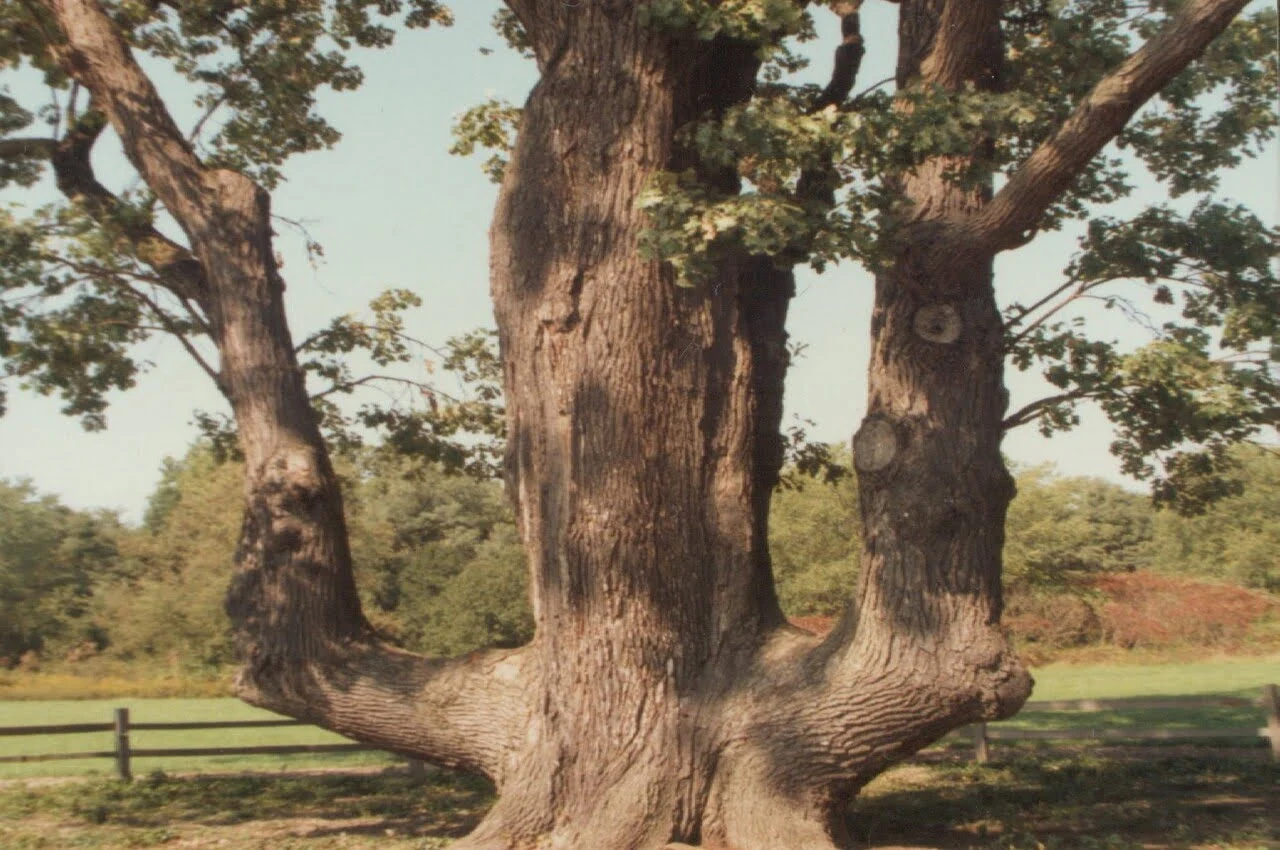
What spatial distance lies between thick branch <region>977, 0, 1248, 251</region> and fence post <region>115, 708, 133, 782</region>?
13209mm

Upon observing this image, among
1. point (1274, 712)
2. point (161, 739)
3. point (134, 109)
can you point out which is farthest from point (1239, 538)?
point (134, 109)

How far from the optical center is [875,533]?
341 inches

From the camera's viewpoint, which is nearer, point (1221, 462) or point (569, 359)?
point (569, 359)

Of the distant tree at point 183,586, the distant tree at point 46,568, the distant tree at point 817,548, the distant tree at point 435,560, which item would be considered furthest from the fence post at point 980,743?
the distant tree at point 46,568

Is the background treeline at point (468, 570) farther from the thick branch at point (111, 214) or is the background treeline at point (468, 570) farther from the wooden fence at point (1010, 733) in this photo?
the thick branch at point (111, 214)

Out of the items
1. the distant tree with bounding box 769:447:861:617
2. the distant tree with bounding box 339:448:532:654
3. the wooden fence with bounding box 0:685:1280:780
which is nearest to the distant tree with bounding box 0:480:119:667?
the distant tree with bounding box 339:448:532:654

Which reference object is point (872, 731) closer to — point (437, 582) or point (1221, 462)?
point (1221, 462)

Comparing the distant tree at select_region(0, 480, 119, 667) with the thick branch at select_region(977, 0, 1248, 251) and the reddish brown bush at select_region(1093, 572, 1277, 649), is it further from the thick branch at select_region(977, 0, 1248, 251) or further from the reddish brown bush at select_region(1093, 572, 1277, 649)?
the thick branch at select_region(977, 0, 1248, 251)

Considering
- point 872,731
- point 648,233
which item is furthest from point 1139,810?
point 648,233

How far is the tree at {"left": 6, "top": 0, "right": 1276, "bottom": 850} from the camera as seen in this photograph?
8.22m

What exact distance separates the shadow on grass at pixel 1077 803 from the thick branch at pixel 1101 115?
4699mm

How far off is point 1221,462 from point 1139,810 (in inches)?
134

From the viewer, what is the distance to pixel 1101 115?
25.1ft

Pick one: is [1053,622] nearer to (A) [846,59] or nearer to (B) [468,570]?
(B) [468,570]
